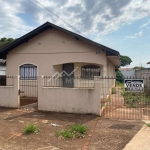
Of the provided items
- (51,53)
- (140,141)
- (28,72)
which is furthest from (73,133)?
(28,72)

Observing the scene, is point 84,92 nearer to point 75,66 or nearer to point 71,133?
point 71,133

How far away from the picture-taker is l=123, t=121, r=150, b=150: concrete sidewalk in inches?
182

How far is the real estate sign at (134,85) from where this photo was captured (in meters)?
7.66

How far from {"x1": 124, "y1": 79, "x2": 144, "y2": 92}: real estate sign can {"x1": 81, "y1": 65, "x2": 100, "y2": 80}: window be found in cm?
446

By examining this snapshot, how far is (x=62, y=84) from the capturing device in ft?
43.0

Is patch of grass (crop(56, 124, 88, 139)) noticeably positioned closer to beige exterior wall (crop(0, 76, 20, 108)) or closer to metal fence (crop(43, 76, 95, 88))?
beige exterior wall (crop(0, 76, 20, 108))

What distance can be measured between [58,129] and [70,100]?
7.31 ft

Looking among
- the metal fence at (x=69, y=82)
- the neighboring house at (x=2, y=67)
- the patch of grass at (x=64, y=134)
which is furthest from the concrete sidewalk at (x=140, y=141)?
the neighboring house at (x=2, y=67)

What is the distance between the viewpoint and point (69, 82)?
12.9m

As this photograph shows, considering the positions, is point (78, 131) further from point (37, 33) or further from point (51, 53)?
point (37, 33)

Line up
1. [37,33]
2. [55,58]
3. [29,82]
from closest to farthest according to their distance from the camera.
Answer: [55,58] → [37,33] → [29,82]

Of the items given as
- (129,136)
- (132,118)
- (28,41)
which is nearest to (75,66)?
(28,41)

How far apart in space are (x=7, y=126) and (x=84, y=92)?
3.28 m

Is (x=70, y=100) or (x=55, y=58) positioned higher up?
(x=55, y=58)
